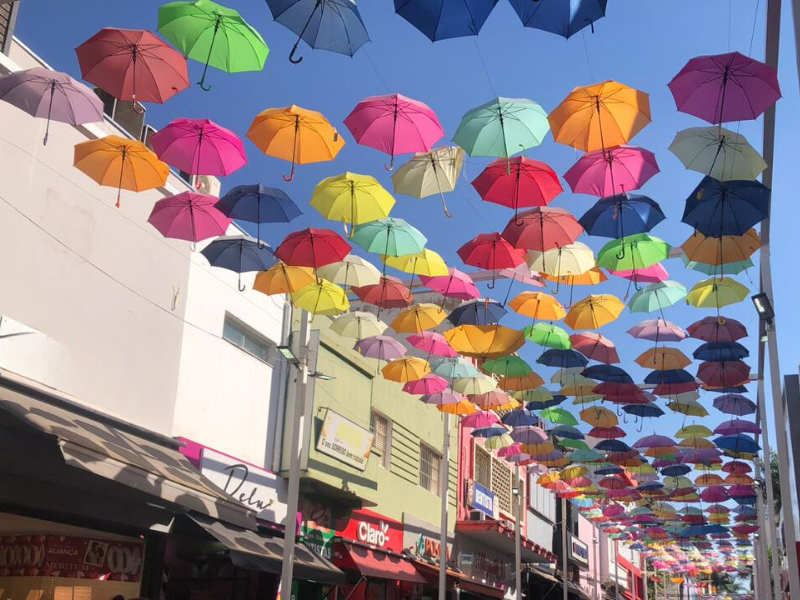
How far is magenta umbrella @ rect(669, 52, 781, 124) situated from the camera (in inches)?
352

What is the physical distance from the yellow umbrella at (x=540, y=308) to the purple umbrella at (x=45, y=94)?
901 cm

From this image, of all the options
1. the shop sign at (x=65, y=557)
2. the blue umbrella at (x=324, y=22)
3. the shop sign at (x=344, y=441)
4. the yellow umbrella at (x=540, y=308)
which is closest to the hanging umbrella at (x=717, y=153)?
the blue umbrella at (x=324, y=22)

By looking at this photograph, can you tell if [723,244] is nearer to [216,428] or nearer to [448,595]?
[216,428]

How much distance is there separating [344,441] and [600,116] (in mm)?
11485

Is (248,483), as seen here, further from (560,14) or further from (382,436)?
(560,14)

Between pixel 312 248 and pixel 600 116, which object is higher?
pixel 600 116

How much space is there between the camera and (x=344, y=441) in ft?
62.8

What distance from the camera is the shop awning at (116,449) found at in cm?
1028

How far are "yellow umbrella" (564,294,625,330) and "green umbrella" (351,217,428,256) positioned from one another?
4324mm

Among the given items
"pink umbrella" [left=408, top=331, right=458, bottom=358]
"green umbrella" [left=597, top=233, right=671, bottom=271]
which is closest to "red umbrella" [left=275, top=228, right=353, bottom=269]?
"green umbrella" [left=597, top=233, right=671, bottom=271]

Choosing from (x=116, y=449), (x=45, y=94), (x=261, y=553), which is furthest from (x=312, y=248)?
(x=261, y=553)

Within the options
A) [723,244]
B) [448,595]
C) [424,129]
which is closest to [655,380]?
[723,244]

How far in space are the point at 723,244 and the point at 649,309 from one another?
10.7 feet

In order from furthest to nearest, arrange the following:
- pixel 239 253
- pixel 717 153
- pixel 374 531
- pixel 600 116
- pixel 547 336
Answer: pixel 374 531 < pixel 547 336 < pixel 239 253 < pixel 717 153 < pixel 600 116
